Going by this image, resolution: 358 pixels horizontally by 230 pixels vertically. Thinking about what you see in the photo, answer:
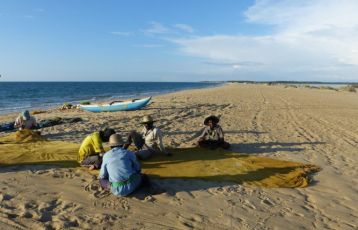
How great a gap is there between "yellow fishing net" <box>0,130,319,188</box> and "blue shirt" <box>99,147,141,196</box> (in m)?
1.17

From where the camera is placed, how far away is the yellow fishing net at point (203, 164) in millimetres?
7398

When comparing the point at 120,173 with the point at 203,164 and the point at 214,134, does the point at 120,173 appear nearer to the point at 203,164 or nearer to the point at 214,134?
the point at 203,164

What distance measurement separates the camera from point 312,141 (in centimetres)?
1187

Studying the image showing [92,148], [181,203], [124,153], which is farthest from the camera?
[92,148]

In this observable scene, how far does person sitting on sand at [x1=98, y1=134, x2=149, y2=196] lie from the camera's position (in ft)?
20.1

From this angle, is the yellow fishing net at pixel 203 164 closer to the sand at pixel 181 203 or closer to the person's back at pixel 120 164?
the sand at pixel 181 203

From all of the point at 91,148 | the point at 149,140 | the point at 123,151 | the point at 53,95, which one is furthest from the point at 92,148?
the point at 53,95

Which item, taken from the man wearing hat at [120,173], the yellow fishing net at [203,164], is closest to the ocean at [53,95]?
the yellow fishing net at [203,164]

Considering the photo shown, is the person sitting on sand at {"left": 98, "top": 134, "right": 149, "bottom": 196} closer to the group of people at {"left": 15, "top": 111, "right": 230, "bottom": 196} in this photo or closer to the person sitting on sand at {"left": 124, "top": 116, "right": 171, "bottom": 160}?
the group of people at {"left": 15, "top": 111, "right": 230, "bottom": 196}

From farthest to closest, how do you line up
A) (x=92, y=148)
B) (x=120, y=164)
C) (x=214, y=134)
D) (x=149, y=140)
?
1. (x=214, y=134)
2. (x=149, y=140)
3. (x=92, y=148)
4. (x=120, y=164)

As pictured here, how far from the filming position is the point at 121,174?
614cm

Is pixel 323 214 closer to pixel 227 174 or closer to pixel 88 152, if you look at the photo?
pixel 227 174

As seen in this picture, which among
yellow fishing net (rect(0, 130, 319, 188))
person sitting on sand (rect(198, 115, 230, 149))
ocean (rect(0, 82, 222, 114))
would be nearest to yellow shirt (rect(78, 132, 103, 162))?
yellow fishing net (rect(0, 130, 319, 188))

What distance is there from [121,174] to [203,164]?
257cm
